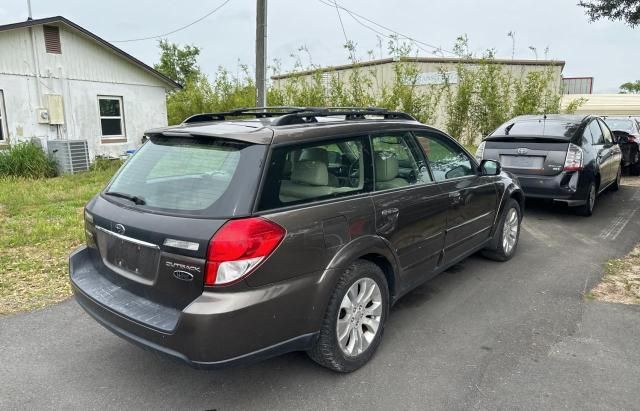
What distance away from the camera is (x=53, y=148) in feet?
41.6

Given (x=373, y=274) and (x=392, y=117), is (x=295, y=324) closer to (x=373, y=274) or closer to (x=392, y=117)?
(x=373, y=274)

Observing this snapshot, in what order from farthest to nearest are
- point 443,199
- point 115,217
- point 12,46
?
1. point 12,46
2. point 443,199
3. point 115,217

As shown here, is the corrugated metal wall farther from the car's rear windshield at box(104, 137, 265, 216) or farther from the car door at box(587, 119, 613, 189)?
the car's rear windshield at box(104, 137, 265, 216)

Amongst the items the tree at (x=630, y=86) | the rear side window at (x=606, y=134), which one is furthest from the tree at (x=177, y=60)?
the tree at (x=630, y=86)

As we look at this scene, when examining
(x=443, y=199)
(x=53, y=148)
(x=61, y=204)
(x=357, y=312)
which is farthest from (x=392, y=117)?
(x=53, y=148)

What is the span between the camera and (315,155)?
2965mm

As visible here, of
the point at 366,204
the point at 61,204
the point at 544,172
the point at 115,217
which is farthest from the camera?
the point at 61,204

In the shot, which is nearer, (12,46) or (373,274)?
(373,274)

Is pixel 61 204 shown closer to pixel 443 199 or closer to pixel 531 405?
pixel 443 199

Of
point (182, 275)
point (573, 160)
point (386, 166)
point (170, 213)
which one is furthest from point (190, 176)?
point (573, 160)

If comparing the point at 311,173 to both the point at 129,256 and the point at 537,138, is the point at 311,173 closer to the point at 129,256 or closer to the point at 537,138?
the point at 129,256

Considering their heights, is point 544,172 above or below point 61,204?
above

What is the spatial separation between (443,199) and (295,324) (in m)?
1.81

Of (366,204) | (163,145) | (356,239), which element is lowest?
(356,239)
